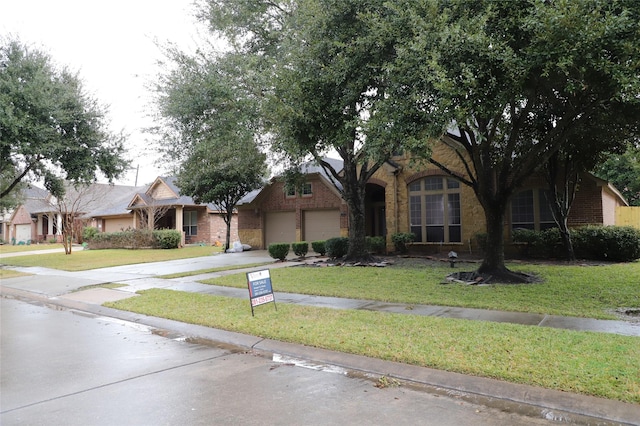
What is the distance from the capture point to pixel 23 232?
48156 mm

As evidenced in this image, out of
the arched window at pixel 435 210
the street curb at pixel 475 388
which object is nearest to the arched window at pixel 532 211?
the arched window at pixel 435 210

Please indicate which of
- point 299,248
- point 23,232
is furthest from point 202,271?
point 23,232

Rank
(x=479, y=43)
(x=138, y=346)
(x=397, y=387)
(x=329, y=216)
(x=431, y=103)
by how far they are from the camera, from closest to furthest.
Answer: (x=397, y=387) < (x=138, y=346) < (x=479, y=43) < (x=431, y=103) < (x=329, y=216)

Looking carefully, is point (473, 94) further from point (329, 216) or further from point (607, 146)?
point (329, 216)

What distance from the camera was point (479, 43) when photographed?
7785 mm

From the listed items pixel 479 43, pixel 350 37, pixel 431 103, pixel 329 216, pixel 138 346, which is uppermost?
pixel 350 37

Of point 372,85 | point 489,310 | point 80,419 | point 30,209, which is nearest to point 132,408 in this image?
point 80,419

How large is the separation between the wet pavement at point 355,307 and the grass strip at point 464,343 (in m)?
0.17

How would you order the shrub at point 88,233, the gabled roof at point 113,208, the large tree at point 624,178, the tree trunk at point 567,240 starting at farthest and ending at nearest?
1. the gabled roof at point 113,208
2. the shrub at point 88,233
3. the large tree at point 624,178
4. the tree trunk at point 567,240

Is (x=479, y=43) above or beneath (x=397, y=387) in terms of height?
above

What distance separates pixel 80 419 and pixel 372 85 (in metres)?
8.89

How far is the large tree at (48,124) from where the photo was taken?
1708 cm

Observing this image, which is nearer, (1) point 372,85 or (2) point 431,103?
(2) point 431,103

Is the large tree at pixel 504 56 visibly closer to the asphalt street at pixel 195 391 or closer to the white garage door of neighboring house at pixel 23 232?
the asphalt street at pixel 195 391
